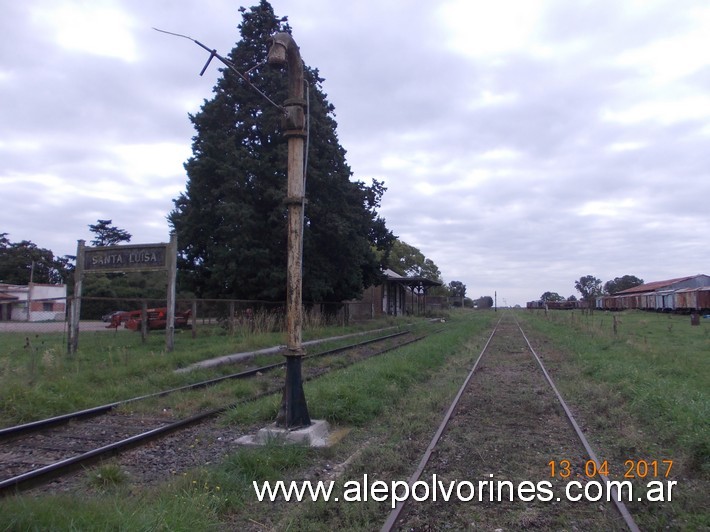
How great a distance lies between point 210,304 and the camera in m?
24.2

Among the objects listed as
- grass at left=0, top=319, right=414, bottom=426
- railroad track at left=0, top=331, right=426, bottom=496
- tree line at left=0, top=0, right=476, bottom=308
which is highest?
tree line at left=0, top=0, right=476, bottom=308

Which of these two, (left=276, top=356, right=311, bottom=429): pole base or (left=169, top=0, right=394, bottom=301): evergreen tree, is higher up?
(left=169, top=0, right=394, bottom=301): evergreen tree

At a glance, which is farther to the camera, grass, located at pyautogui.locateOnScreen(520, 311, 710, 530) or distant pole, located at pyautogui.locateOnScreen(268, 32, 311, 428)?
distant pole, located at pyautogui.locateOnScreen(268, 32, 311, 428)

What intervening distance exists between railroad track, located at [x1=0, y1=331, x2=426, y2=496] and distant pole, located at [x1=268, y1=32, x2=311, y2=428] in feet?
6.33

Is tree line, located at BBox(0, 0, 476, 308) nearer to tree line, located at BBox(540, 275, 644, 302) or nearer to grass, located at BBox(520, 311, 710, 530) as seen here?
grass, located at BBox(520, 311, 710, 530)

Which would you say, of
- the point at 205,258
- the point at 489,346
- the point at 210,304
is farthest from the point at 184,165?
the point at 489,346

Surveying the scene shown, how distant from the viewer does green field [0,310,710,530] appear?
4.61 meters

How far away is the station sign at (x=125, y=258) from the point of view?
1670 centimetres

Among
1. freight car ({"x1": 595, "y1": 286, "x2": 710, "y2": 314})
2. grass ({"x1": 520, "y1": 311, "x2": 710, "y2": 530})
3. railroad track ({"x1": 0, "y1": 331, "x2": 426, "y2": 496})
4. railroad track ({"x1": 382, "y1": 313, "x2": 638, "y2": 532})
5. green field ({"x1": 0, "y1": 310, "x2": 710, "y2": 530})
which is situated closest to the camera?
green field ({"x1": 0, "y1": 310, "x2": 710, "y2": 530})

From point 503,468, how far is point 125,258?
13.9 m

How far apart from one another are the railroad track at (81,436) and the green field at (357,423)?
60 centimetres

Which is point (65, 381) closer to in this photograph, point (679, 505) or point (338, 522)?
point (338, 522)
